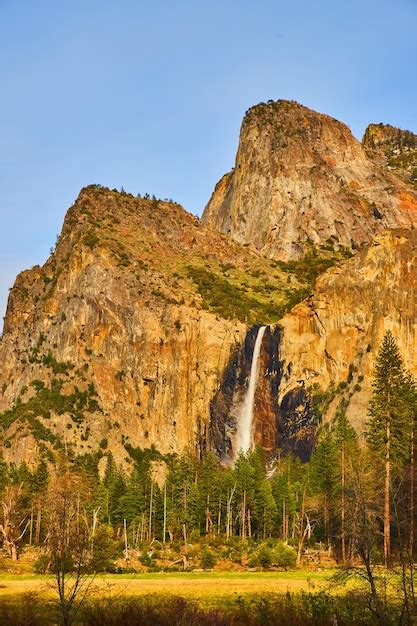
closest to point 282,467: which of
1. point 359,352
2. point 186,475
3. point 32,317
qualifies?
point 186,475

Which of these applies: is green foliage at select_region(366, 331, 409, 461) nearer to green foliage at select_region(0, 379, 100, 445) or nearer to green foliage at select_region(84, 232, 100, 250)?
green foliage at select_region(0, 379, 100, 445)

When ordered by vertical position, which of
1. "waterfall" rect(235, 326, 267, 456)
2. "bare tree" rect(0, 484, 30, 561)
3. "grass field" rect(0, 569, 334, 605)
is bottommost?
"grass field" rect(0, 569, 334, 605)

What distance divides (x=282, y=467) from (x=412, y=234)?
6087 cm

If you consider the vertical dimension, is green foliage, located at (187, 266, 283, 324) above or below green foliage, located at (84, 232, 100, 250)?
below

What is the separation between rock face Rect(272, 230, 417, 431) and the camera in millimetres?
154750

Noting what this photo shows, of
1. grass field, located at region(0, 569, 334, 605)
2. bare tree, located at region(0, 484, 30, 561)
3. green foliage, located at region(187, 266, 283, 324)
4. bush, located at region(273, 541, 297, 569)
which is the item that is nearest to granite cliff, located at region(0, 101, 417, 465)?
green foliage, located at region(187, 266, 283, 324)

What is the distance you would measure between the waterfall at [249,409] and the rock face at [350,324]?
212 inches

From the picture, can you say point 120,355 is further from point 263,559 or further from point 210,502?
point 263,559

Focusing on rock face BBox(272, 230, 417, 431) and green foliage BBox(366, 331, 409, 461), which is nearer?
green foliage BBox(366, 331, 409, 461)

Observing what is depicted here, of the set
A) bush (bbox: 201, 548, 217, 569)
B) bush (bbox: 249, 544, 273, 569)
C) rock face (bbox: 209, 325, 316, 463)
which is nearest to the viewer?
bush (bbox: 249, 544, 273, 569)

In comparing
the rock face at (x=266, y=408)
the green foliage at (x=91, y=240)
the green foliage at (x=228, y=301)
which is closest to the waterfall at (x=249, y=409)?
the rock face at (x=266, y=408)

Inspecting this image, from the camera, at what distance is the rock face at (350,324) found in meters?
155

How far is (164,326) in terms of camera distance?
6870 inches

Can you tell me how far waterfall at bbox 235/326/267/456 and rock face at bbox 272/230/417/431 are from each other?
17.7 ft
